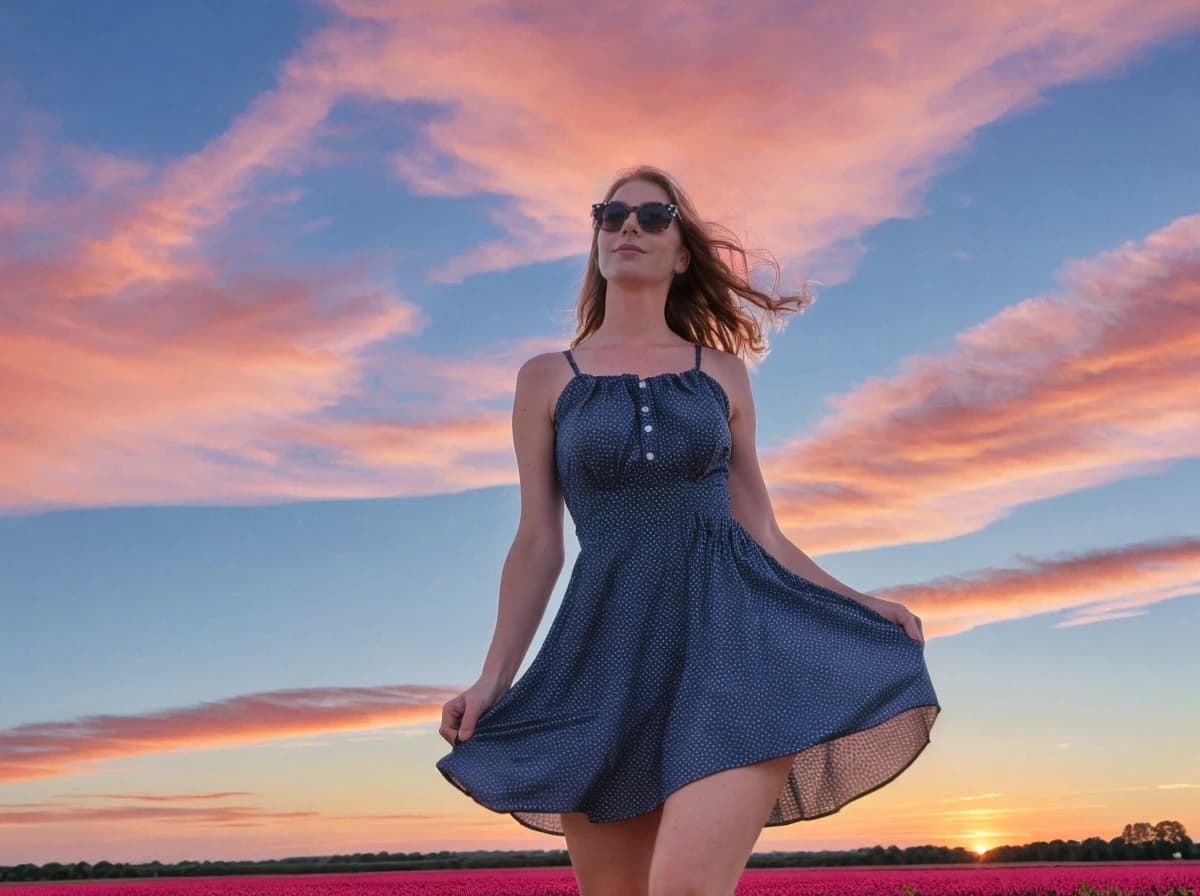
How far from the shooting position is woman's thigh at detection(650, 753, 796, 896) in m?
3.55

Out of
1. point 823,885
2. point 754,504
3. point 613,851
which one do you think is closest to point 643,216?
point 754,504

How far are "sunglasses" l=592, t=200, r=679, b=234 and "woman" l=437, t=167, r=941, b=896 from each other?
0.11 metres

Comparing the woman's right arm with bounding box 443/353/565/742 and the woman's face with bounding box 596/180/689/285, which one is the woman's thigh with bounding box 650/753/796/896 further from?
the woman's face with bounding box 596/180/689/285

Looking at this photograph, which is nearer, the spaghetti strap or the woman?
the woman

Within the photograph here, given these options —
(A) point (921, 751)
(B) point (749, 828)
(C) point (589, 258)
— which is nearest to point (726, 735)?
(B) point (749, 828)

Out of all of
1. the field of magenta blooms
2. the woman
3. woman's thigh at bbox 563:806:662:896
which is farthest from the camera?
the field of magenta blooms

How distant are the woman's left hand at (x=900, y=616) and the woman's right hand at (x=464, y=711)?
4.35 feet

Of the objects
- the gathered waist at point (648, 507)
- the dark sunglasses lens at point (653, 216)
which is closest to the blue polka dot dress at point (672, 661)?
the gathered waist at point (648, 507)

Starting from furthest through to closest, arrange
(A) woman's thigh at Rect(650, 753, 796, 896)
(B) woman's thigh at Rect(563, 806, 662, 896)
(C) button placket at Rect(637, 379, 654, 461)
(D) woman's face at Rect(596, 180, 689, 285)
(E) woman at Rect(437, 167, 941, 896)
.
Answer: (D) woman's face at Rect(596, 180, 689, 285), (C) button placket at Rect(637, 379, 654, 461), (B) woman's thigh at Rect(563, 806, 662, 896), (E) woman at Rect(437, 167, 941, 896), (A) woman's thigh at Rect(650, 753, 796, 896)

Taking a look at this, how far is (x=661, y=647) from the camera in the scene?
4176 mm

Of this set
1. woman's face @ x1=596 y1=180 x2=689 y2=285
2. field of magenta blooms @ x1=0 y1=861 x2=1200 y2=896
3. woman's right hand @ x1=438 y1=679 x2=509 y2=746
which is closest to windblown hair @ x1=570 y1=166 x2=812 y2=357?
woman's face @ x1=596 y1=180 x2=689 y2=285

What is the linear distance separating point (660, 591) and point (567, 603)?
1.06 feet

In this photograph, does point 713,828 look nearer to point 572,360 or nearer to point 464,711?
point 464,711

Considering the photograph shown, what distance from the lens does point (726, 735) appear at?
382 centimetres
